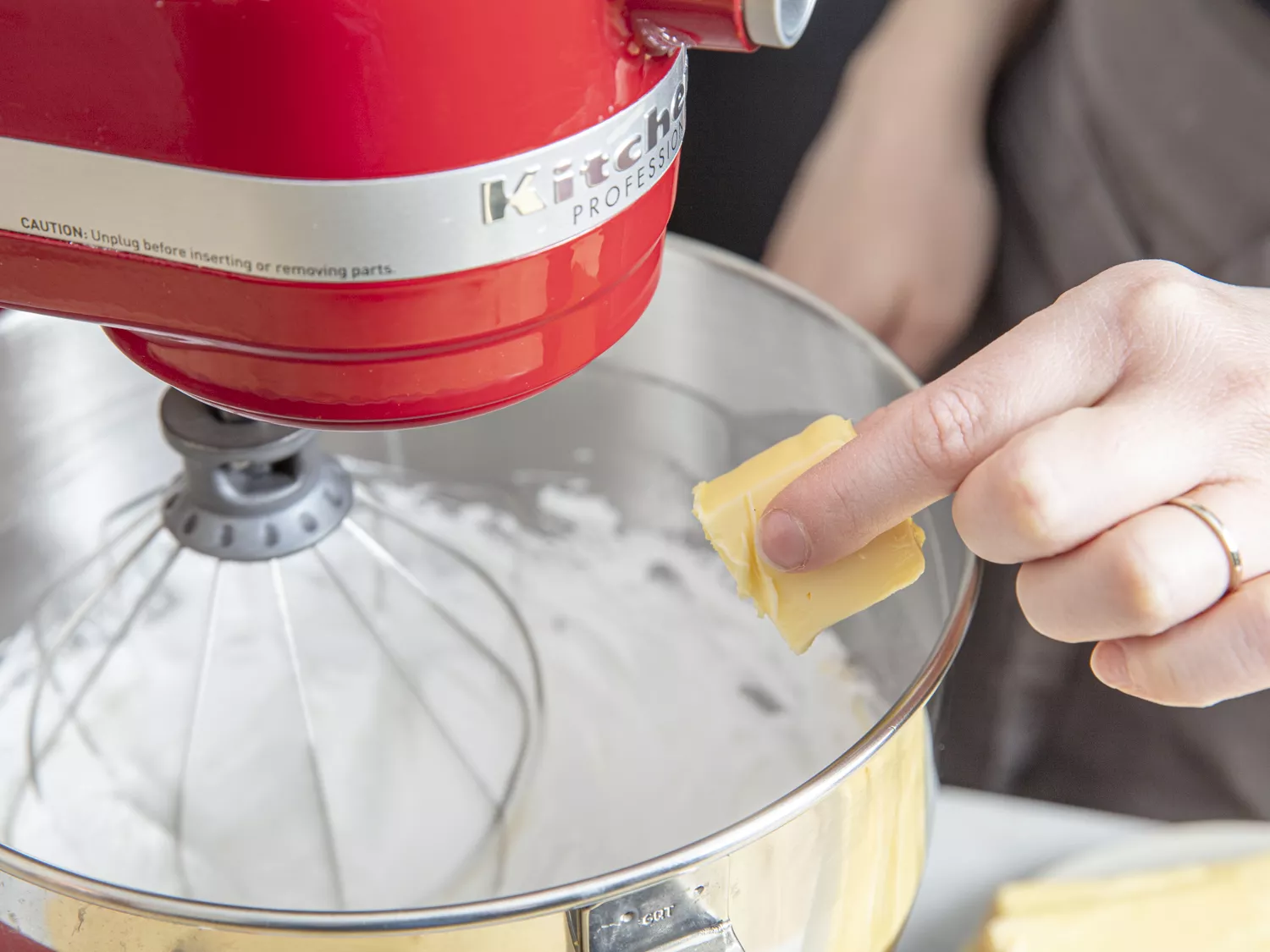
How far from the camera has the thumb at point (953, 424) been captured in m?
0.31

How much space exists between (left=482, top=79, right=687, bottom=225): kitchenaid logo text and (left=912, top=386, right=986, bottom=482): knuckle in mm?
92

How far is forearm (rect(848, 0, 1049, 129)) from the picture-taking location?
2.10 feet

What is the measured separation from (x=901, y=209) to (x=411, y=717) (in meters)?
0.36

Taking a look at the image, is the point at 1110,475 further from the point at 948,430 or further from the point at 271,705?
the point at 271,705

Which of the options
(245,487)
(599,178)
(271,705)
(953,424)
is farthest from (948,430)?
(271,705)

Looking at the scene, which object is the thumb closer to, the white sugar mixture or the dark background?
the white sugar mixture

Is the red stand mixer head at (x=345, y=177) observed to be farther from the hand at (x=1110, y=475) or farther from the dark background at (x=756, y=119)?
the dark background at (x=756, y=119)

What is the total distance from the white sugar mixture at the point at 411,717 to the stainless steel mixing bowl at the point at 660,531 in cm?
2

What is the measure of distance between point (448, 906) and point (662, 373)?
331 millimetres

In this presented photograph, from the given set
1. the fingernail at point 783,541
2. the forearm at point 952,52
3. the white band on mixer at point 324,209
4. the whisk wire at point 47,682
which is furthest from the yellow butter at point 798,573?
the forearm at point 952,52

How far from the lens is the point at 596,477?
23.7 inches

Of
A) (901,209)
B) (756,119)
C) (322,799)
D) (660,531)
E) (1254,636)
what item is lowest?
(1254,636)

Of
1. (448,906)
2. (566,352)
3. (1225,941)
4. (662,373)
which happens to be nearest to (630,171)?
(566,352)

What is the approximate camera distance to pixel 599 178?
261mm
